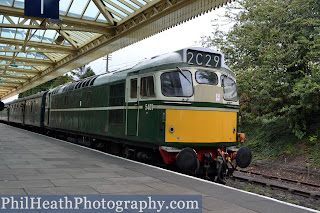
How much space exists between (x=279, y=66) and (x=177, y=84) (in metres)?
8.26

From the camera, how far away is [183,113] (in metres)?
8.52

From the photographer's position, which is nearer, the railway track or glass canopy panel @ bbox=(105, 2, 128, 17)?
the railway track

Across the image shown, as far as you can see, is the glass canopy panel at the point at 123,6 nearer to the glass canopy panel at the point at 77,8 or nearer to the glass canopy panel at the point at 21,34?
the glass canopy panel at the point at 77,8

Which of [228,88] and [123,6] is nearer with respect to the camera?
[228,88]

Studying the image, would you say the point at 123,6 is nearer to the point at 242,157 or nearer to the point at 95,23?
the point at 95,23

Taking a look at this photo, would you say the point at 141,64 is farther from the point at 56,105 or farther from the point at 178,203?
the point at 56,105

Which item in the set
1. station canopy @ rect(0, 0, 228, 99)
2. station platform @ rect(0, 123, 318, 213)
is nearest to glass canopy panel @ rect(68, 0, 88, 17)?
station canopy @ rect(0, 0, 228, 99)

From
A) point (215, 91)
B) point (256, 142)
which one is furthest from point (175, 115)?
point (256, 142)

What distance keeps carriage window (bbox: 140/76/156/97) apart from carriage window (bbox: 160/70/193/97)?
0.40 meters

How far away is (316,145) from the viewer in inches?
574

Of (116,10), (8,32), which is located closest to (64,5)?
(116,10)

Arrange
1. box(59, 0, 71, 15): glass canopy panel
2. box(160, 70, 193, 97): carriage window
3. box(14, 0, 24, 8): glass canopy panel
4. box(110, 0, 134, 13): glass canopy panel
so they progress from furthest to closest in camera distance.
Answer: box(59, 0, 71, 15): glass canopy panel < box(14, 0, 24, 8): glass canopy panel < box(110, 0, 134, 13): glass canopy panel < box(160, 70, 193, 97): carriage window

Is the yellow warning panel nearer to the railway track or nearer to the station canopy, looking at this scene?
the railway track

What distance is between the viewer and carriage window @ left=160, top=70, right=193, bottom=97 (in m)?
8.62
